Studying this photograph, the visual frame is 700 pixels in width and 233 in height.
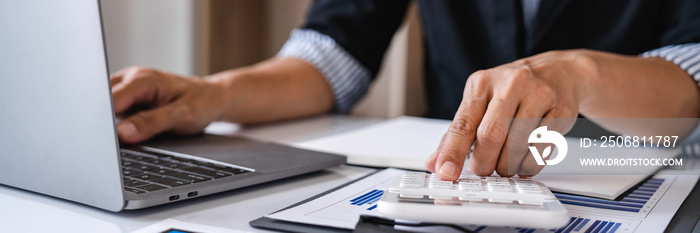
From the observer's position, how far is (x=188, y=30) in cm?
188

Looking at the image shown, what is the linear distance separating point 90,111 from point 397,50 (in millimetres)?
1597

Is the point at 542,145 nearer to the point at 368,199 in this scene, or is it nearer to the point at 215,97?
the point at 368,199

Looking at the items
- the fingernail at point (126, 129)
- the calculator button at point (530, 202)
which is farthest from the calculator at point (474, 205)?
the fingernail at point (126, 129)

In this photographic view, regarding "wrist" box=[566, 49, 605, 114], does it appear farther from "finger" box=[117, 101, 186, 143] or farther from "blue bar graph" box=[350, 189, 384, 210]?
"finger" box=[117, 101, 186, 143]

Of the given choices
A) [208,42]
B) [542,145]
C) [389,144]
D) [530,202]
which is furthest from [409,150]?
[208,42]

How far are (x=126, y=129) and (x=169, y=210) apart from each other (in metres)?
0.24

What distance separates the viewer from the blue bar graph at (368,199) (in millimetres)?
422

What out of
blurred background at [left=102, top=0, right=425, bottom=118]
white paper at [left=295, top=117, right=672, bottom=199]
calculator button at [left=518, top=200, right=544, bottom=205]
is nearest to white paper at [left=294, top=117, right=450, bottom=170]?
white paper at [left=295, top=117, right=672, bottom=199]

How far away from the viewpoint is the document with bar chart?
0.37 meters

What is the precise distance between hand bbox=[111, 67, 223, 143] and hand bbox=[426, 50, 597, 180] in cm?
35

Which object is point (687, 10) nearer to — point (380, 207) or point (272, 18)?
point (380, 207)

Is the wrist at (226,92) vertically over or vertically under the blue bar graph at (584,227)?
under

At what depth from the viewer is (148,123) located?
0.65 metres

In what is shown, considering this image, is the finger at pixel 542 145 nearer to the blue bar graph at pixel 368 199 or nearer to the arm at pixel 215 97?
the blue bar graph at pixel 368 199
